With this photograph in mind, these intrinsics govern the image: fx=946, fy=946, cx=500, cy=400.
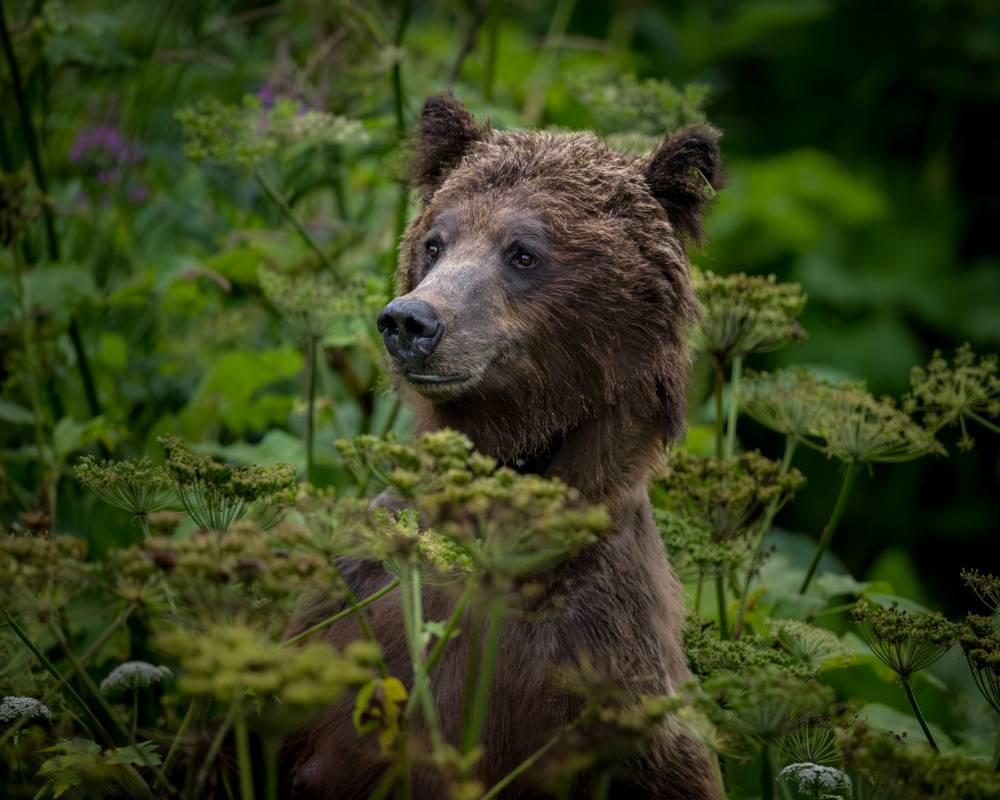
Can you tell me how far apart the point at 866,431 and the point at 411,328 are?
1121 mm

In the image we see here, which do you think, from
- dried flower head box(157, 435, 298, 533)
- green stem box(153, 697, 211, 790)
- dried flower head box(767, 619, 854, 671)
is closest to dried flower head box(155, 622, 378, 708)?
green stem box(153, 697, 211, 790)

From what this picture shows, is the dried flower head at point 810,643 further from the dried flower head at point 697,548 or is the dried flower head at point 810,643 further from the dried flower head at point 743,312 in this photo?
the dried flower head at point 743,312

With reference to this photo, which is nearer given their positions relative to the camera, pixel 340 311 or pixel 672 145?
pixel 672 145

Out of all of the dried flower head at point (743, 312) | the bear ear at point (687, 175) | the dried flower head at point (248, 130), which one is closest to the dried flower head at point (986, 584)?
the dried flower head at point (743, 312)

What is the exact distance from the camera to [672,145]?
2123mm

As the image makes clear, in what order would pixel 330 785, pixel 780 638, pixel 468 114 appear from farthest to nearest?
pixel 468 114, pixel 780 638, pixel 330 785

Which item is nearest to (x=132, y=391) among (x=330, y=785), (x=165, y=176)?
(x=165, y=176)

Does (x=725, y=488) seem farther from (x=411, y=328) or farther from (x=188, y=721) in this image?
(x=188, y=721)

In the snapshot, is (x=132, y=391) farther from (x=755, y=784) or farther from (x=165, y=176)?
(x=755, y=784)

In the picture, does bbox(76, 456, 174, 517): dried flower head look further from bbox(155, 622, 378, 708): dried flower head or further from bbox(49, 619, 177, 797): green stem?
bbox(155, 622, 378, 708): dried flower head

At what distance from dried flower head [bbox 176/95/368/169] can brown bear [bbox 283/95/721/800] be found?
0.59 m

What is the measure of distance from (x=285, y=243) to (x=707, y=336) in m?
1.78

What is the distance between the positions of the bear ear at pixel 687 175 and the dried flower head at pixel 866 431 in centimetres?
53

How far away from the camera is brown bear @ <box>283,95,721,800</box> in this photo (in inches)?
73.1
